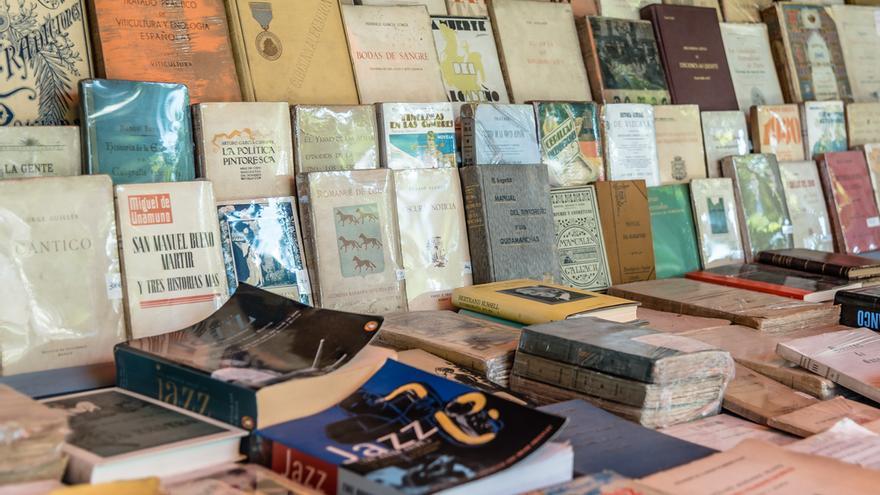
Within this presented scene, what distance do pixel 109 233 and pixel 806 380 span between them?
4.53 ft

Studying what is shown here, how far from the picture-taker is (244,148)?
6.62 feet

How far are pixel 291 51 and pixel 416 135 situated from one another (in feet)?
1.24

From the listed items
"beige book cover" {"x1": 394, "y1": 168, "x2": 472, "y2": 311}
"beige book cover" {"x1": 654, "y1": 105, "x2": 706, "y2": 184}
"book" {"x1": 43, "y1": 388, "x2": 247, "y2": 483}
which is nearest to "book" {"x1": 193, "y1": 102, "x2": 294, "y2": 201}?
"beige book cover" {"x1": 394, "y1": 168, "x2": 472, "y2": 311}

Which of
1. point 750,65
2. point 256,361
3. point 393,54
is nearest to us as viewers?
point 256,361

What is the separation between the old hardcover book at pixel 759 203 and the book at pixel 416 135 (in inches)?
42.8

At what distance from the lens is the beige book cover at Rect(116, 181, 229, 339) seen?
1705 mm

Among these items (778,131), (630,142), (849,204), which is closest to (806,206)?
(849,204)

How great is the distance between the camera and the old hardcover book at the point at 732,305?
2.17 metres

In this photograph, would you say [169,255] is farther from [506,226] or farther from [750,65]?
[750,65]

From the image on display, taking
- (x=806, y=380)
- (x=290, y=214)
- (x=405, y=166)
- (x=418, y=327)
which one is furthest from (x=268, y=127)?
(x=806, y=380)

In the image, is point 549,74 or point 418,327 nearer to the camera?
point 418,327

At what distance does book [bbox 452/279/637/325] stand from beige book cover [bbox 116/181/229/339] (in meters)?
0.60

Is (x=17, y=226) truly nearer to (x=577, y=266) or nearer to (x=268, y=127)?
(x=268, y=127)

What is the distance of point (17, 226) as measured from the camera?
160cm
